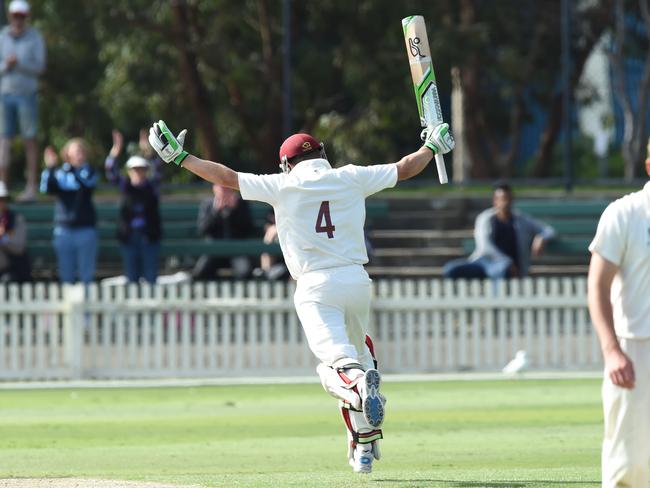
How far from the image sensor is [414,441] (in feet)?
33.2

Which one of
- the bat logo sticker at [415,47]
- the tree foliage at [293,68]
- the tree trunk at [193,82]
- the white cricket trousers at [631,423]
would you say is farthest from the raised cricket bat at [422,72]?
the tree trunk at [193,82]

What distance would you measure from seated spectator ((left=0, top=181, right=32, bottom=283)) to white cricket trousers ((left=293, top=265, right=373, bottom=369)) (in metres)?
8.33

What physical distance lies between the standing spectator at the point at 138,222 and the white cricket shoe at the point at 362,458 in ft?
28.3

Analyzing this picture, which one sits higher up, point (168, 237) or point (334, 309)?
point (334, 309)

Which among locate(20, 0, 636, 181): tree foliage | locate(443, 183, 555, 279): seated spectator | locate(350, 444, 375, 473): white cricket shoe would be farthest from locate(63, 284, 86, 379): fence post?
locate(20, 0, 636, 181): tree foliage

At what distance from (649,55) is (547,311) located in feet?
27.9

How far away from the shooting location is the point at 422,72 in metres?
9.41

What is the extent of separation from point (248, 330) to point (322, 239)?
22.0 ft

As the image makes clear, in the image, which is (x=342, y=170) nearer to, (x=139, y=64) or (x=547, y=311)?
(x=547, y=311)

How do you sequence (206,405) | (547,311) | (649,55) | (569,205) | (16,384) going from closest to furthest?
(206,405), (16,384), (547,311), (569,205), (649,55)

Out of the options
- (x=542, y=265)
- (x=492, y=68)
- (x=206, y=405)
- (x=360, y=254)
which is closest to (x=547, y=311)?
(x=542, y=265)

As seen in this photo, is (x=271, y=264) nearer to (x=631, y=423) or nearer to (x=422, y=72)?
(x=422, y=72)

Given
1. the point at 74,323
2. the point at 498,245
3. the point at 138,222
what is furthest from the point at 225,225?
the point at 498,245

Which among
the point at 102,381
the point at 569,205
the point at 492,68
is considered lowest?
the point at 102,381
